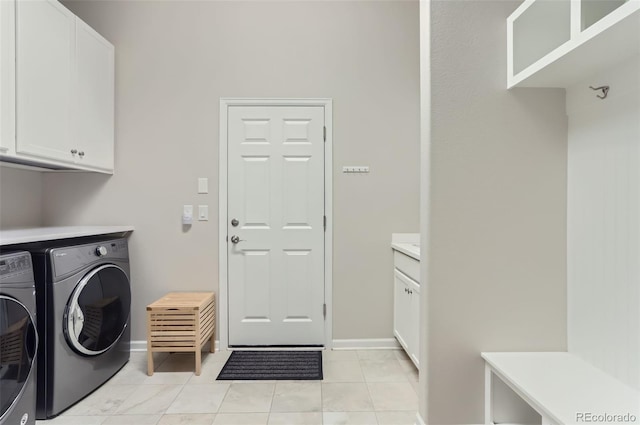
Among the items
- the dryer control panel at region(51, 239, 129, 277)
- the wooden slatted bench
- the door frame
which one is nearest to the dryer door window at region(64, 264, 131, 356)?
the dryer control panel at region(51, 239, 129, 277)

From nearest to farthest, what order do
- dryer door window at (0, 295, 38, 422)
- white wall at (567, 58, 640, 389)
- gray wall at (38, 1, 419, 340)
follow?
white wall at (567, 58, 640, 389)
dryer door window at (0, 295, 38, 422)
gray wall at (38, 1, 419, 340)

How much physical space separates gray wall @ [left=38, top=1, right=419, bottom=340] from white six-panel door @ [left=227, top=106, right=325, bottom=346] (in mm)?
147

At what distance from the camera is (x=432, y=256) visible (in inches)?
60.9

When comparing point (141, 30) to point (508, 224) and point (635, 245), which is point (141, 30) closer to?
point (508, 224)

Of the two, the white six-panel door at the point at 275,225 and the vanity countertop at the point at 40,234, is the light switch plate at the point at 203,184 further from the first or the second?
the vanity countertop at the point at 40,234

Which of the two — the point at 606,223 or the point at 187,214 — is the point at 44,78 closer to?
the point at 187,214

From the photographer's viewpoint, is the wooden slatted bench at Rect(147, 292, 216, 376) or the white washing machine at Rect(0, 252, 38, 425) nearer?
the white washing machine at Rect(0, 252, 38, 425)

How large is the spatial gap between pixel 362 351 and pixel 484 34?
228cm

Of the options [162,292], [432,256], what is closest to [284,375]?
[162,292]

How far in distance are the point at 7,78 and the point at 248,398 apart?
220cm

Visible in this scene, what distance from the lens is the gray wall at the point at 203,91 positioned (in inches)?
105

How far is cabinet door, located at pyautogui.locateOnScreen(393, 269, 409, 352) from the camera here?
2379 mm

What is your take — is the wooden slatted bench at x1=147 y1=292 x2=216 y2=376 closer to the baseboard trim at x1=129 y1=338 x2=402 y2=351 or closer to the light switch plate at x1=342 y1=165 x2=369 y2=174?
the baseboard trim at x1=129 y1=338 x2=402 y2=351

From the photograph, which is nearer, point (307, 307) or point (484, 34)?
point (484, 34)
